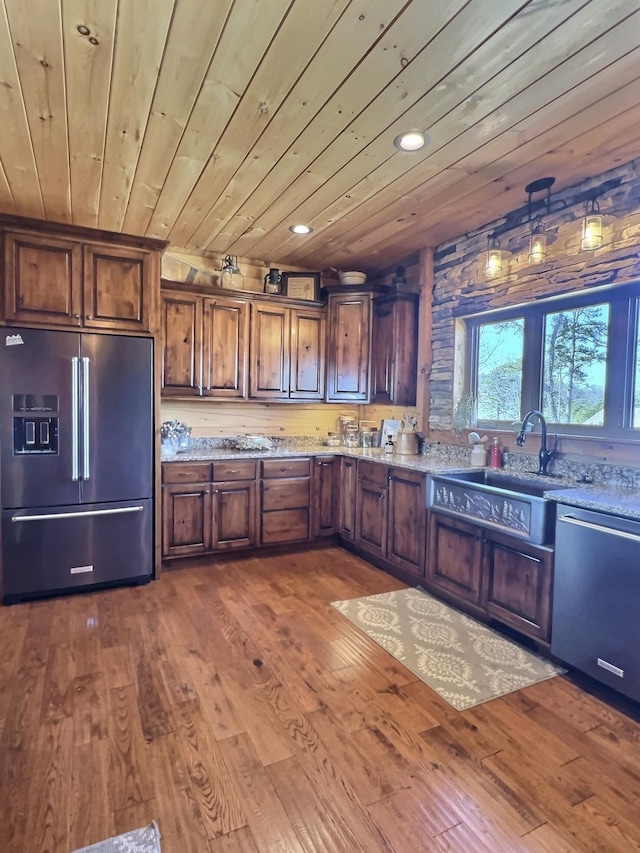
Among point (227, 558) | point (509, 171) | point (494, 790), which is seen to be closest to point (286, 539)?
point (227, 558)

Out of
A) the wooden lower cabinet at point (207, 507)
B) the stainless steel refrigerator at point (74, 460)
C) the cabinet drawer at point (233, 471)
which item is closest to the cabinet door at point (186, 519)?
the wooden lower cabinet at point (207, 507)

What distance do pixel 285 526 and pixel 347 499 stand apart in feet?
1.93

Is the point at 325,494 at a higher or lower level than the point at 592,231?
lower

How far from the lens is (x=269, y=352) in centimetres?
419

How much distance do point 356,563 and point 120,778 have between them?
8.03 ft

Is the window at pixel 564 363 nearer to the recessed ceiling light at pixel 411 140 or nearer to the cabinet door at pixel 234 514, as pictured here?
the recessed ceiling light at pixel 411 140

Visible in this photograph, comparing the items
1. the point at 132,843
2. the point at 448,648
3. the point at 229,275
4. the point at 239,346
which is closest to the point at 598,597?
the point at 448,648

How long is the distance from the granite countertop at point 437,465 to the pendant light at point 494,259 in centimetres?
135

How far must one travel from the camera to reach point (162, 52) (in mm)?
1689

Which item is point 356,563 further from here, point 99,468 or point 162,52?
point 162,52

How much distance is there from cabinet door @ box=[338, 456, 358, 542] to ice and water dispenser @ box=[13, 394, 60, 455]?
2237 mm

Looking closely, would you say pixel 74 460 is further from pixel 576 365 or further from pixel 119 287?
pixel 576 365

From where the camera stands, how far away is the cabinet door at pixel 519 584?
234 cm

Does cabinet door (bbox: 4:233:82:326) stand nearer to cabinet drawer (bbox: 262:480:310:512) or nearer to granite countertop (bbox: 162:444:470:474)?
granite countertop (bbox: 162:444:470:474)
